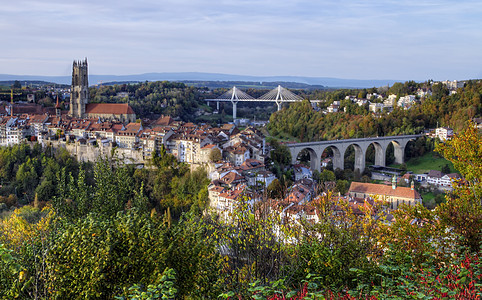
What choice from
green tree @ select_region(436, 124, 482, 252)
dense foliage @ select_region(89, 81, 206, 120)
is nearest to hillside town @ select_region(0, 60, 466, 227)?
dense foliage @ select_region(89, 81, 206, 120)

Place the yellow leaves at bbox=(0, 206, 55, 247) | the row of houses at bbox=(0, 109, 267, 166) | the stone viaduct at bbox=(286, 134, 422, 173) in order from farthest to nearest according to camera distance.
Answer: the stone viaduct at bbox=(286, 134, 422, 173), the row of houses at bbox=(0, 109, 267, 166), the yellow leaves at bbox=(0, 206, 55, 247)

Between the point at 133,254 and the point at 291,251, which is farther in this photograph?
the point at 291,251

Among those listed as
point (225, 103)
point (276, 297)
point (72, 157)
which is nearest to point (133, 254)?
point (276, 297)

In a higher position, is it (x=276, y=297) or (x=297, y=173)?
(x=276, y=297)

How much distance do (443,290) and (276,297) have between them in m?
1.37

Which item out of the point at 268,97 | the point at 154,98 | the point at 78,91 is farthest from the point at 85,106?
the point at 268,97

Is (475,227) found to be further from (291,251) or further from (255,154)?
(255,154)

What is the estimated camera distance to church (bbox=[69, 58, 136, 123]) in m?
Result: 37.0

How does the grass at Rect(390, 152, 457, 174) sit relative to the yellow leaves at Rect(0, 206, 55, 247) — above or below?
below

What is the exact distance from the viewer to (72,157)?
29781 millimetres

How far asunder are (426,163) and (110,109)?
25.4 meters

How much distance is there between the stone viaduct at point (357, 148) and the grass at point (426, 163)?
1.38 m

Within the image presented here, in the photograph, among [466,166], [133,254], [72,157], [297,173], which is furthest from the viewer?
[72,157]

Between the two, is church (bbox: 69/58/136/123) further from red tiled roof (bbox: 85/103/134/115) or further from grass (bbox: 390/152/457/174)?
grass (bbox: 390/152/457/174)
